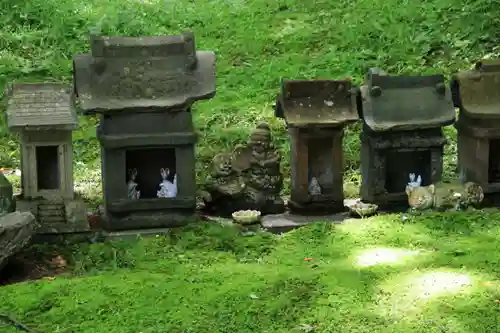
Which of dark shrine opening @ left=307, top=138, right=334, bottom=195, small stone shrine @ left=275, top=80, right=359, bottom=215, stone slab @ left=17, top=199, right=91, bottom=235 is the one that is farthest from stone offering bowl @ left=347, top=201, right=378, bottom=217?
stone slab @ left=17, top=199, right=91, bottom=235

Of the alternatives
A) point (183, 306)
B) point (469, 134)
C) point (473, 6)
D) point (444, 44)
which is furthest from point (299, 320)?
point (473, 6)

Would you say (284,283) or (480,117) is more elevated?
(480,117)

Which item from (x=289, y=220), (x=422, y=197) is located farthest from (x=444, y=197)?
(x=289, y=220)

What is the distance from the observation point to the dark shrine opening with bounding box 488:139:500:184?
452 inches

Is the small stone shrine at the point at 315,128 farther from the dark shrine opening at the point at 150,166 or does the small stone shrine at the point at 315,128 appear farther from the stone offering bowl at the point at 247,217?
the dark shrine opening at the point at 150,166

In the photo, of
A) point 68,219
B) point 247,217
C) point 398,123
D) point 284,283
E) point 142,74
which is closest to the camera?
point 284,283

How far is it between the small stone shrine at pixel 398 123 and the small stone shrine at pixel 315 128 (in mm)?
317

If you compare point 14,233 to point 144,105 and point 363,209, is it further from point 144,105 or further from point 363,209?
point 363,209

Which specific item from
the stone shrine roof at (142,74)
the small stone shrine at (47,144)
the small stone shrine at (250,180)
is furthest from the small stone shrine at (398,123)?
the small stone shrine at (47,144)

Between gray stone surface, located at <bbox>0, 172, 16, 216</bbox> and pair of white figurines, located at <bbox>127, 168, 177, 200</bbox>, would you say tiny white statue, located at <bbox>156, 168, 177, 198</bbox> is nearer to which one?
pair of white figurines, located at <bbox>127, 168, 177, 200</bbox>

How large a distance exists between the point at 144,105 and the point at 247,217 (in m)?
1.89

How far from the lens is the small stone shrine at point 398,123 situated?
10.7 meters

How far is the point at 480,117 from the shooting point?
35.3 feet

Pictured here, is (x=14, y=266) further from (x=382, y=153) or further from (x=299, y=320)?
(x=382, y=153)
